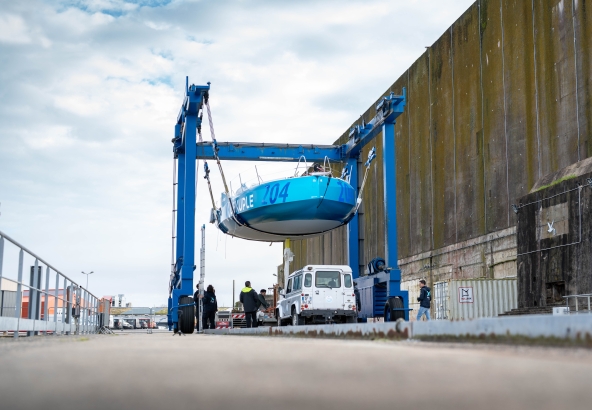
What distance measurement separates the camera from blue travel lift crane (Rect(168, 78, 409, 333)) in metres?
19.4

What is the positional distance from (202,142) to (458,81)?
11.5m

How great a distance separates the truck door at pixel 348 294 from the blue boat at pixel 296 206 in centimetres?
229

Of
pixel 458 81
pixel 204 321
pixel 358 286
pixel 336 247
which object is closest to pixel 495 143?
pixel 458 81

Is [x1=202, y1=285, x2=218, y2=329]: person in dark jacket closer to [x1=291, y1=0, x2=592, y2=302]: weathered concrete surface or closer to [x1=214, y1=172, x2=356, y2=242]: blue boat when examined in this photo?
[x1=214, y1=172, x2=356, y2=242]: blue boat

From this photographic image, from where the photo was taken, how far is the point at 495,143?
25828mm

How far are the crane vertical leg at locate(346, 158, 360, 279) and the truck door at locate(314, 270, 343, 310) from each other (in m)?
3.69

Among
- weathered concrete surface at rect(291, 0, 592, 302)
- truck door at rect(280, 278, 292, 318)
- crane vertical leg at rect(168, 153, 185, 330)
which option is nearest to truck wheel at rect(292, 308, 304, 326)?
truck door at rect(280, 278, 292, 318)

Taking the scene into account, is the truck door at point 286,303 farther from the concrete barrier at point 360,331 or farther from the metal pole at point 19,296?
the metal pole at point 19,296

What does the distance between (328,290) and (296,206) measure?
286cm

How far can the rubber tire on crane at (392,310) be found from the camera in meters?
17.9

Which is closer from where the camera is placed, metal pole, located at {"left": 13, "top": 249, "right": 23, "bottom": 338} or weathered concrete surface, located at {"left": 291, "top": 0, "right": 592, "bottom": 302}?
metal pole, located at {"left": 13, "top": 249, "right": 23, "bottom": 338}

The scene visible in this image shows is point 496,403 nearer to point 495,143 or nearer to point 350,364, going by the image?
point 350,364

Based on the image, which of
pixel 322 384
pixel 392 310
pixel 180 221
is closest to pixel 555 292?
pixel 392 310

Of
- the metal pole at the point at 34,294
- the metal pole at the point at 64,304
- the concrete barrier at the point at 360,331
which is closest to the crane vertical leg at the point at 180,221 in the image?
the metal pole at the point at 64,304
